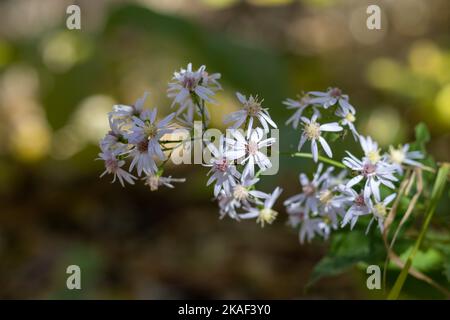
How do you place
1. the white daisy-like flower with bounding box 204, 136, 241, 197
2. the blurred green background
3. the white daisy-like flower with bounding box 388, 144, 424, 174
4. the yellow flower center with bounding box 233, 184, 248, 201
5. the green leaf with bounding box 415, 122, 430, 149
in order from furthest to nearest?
the blurred green background, the green leaf with bounding box 415, 122, 430, 149, the white daisy-like flower with bounding box 388, 144, 424, 174, the yellow flower center with bounding box 233, 184, 248, 201, the white daisy-like flower with bounding box 204, 136, 241, 197

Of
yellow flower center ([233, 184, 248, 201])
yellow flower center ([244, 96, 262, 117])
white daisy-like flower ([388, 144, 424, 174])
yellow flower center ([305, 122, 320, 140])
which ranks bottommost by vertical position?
yellow flower center ([233, 184, 248, 201])

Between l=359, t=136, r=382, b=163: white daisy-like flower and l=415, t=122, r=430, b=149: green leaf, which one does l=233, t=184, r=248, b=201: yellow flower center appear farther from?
l=415, t=122, r=430, b=149: green leaf

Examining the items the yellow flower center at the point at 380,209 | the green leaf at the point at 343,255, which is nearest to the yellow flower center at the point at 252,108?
the yellow flower center at the point at 380,209

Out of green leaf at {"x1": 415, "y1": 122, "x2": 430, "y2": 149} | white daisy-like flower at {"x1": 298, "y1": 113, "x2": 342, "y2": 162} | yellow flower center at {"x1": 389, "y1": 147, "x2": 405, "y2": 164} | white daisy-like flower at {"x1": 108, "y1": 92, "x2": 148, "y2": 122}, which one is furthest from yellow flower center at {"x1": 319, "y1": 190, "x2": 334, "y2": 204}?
white daisy-like flower at {"x1": 108, "y1": 92, "x2": 148, "y2": 122}

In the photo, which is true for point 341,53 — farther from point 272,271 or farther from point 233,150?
point 233,150

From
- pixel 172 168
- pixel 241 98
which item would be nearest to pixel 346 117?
pixel 241 98

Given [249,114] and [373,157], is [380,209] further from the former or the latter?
[249,114]
